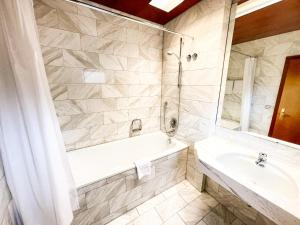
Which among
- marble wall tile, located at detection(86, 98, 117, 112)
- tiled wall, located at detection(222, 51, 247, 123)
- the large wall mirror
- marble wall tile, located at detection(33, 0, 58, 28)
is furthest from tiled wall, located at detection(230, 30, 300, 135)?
marble wall tile, located at detection(33, 0, 58, 28)

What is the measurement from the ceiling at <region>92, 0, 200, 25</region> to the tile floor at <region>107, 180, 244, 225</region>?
2374mm

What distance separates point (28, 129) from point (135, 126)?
59.8 inches

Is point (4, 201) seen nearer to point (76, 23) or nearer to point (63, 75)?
point (63, 75)

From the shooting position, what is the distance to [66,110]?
168cm

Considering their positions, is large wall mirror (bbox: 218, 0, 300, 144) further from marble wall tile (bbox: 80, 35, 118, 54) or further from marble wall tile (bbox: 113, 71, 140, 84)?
marble wall tile (bbox: 80, 35, 118, 54)

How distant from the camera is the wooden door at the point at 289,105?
1087 millimetres

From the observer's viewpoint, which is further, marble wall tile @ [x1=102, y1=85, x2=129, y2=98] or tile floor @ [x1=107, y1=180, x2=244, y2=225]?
marble wall tile @ [x1=102, y1=85, x2=129, y2=98]

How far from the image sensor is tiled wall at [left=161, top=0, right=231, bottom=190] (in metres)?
1.47

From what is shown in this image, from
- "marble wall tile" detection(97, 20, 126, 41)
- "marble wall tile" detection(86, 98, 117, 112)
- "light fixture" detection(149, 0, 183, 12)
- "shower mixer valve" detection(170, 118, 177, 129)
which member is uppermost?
"light fixture" detection(149, 0, 183, 12)

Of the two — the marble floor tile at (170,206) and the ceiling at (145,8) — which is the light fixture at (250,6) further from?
the marble floor tile at (170,206)

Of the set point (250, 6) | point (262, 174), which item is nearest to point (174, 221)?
point (262, 174)

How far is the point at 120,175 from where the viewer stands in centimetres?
140

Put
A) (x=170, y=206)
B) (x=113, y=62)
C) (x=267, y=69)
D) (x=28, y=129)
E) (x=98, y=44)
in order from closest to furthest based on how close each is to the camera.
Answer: (x=28, y=129) < (x=267, y=69) < (x=170, y=206) < (x=98, y=44) < (x=113, y=62)

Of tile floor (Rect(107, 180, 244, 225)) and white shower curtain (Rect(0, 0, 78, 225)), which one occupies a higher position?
white shower curtain (Rect(0, 0, 78, 225))
